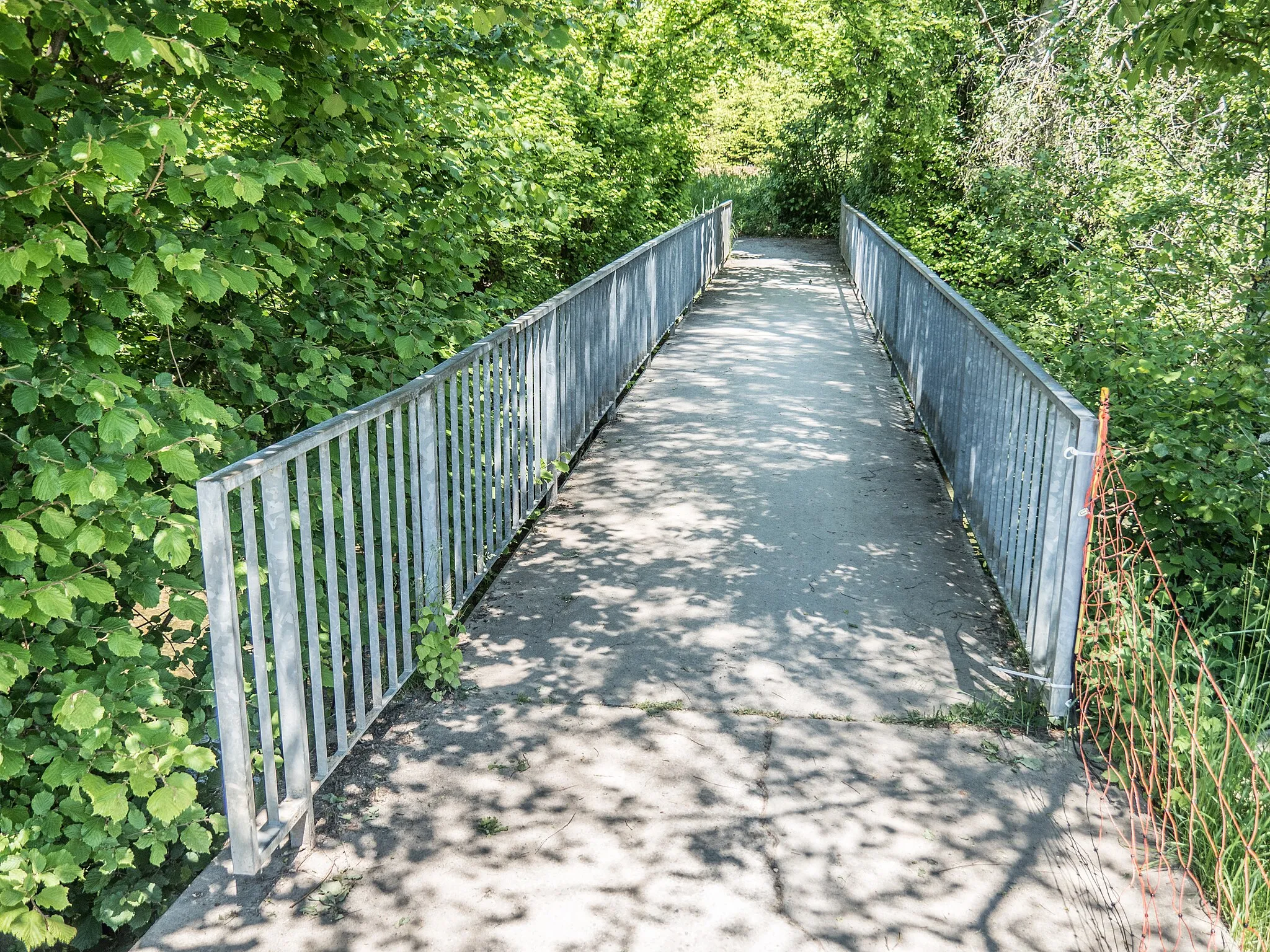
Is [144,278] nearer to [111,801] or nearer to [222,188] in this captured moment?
[222,188]

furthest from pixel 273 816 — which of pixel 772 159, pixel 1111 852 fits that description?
pixel 772 159

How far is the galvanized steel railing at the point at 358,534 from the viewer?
321cm

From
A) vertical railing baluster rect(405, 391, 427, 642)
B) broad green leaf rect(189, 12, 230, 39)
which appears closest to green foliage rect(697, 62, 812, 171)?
vertical railing baluster rect(405, 391, 427, 642)

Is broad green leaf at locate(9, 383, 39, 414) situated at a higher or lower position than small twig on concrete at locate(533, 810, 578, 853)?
higher

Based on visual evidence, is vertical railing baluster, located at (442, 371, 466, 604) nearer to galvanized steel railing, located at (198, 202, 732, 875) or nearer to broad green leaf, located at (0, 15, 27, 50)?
galvanized steel railing, located at (198, 202, 732, 875)

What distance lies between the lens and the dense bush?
3383mm

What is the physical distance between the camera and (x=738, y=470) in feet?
27.1

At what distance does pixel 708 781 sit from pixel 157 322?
2.87 m

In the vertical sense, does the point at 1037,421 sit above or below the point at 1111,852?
above

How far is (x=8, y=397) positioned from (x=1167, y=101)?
39.4 feet

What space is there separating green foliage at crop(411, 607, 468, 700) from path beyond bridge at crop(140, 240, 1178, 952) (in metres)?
0.10

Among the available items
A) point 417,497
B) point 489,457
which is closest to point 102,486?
point 417,497

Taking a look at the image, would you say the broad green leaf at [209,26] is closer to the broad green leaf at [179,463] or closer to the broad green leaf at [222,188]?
the broad green leaf at [222,188]

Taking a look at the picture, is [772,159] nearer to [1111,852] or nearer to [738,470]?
[738,470]
